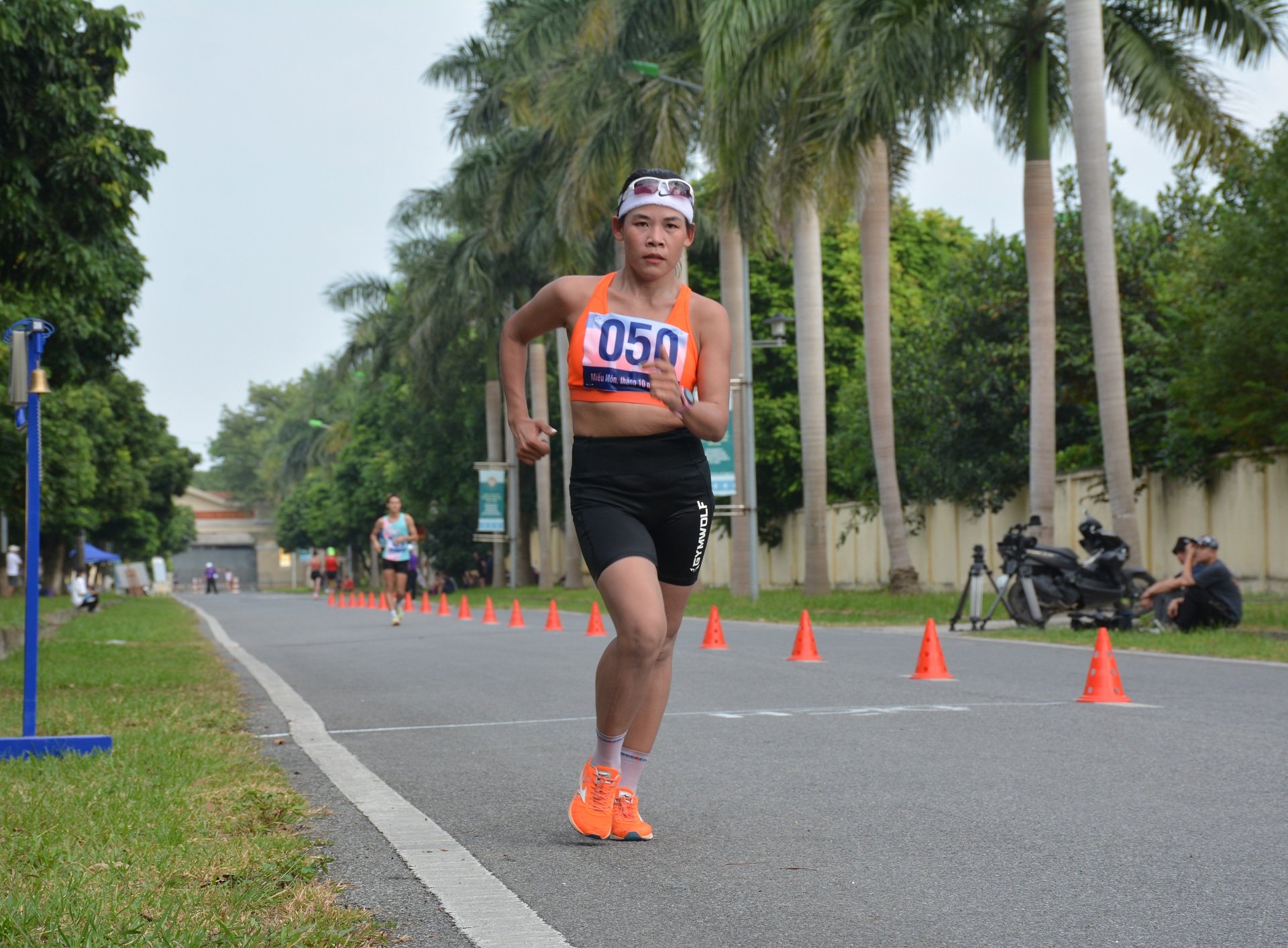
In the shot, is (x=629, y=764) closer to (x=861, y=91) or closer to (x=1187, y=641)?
(x=1187, y=641)

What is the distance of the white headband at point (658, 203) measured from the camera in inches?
210

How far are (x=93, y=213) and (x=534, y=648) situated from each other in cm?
645

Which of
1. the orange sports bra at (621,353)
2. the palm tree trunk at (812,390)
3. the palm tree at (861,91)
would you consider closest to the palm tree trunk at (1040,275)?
the palm tree at (861,91)

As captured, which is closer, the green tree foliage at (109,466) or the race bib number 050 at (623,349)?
the race bib number 050 at (623,349)

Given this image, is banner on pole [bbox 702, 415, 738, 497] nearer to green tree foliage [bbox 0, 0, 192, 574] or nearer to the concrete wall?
the concrete wall

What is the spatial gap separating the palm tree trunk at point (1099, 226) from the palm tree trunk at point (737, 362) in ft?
32.7

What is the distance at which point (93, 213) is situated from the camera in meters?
13.6

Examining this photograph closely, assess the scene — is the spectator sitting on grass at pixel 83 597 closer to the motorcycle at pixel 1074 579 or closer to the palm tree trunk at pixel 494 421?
the palm tree trunk at pixel 494 421

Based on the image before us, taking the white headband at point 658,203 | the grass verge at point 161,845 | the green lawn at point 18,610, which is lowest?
the grass verge at point 161,845

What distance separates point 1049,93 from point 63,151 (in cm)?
1592

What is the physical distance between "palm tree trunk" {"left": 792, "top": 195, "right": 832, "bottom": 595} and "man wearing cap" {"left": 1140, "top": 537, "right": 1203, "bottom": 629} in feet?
38.2

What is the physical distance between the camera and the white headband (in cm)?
534

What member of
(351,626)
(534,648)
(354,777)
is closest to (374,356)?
(351,626)

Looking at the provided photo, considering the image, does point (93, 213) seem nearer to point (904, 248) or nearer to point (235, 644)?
point (235, 644)
